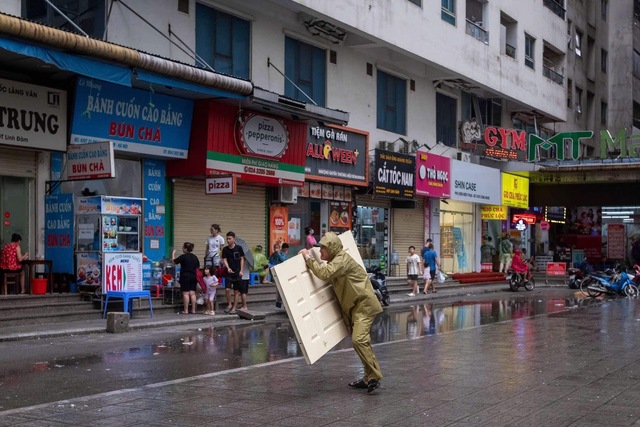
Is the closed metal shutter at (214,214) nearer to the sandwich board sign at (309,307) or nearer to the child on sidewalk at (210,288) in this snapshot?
the child on sidewalk at (210,288)

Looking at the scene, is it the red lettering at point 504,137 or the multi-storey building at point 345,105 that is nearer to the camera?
the multi-storey building at point 345,105

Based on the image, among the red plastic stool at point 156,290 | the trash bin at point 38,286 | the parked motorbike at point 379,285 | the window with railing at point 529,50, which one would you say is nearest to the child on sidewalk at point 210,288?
the red plastic stool at point 156,290

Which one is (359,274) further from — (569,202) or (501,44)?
(569,202)

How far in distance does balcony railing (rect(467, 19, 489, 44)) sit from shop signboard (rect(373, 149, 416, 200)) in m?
6.58

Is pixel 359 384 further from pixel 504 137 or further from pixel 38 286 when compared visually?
pixel 504 137

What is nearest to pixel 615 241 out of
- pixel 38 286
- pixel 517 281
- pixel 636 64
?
pixel 517 281

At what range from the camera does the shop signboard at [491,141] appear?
33688 millimetres

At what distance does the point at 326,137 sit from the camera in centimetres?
2480

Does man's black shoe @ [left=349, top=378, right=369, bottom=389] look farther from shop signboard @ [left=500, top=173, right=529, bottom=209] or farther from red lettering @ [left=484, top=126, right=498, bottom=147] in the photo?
shop signboard @ [left=500, top=173, right=529, bottom=209]

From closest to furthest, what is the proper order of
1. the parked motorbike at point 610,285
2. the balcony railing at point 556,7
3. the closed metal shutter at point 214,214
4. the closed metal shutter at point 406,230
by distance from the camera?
the closed metal shutter at point 214,214
the parked motorbike at point 610,285
the closed metal shutter at point 406,230
the balcony railing at point 556,7

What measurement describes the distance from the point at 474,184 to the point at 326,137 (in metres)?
11.0

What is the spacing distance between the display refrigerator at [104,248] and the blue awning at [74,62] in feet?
8.55

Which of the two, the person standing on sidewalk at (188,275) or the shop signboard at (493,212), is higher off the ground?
the shop signboard at (493,212)

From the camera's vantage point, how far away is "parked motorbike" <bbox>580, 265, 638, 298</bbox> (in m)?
26.7
